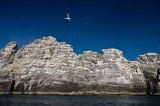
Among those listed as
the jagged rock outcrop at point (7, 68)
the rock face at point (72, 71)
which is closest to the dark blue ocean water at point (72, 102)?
the rock face at point (72, 71)

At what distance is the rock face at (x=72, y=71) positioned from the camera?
519 feet

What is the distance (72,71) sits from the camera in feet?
534

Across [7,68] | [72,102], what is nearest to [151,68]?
[7,68]

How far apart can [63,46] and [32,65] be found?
24980 mm

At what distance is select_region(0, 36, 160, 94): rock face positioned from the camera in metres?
158

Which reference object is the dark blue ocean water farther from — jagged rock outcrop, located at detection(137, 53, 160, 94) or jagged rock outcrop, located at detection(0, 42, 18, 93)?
jagged rock outcrop, located at detection(137, 53, 160, 94)

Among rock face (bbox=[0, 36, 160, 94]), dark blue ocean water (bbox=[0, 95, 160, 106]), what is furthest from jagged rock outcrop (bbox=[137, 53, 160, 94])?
dark blue ocean water (bbox=[0, 95, 160, 106])

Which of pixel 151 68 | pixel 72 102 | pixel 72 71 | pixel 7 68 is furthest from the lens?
pixel 151 68

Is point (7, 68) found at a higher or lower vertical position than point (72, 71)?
higher

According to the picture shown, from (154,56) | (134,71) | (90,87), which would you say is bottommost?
(90,87)

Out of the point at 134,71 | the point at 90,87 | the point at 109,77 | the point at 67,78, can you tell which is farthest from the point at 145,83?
the point at 67,78

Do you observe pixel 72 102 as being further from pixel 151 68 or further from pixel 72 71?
pixel 151 68

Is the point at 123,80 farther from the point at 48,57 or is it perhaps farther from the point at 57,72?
the point at 48,57

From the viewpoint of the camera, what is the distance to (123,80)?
159500 mm
